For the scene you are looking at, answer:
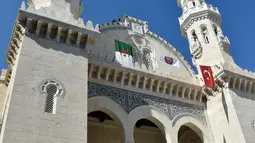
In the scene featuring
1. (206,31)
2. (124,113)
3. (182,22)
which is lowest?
(124,113)

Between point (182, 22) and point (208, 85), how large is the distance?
439 cm

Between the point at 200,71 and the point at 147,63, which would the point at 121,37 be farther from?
the point at 200,71

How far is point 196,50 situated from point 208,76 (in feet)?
7.00

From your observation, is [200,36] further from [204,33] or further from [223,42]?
[223,42]

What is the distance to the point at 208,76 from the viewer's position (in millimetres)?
12039

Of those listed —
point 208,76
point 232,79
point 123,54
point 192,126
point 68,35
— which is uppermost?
point 123,54

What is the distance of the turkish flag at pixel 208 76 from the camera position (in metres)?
11.9

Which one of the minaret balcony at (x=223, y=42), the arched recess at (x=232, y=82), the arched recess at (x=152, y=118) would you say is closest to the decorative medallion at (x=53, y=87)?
the arched recess at (x=152, y=118)

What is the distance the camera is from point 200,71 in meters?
12.8

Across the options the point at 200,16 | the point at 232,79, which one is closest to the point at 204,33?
the point at 200,16

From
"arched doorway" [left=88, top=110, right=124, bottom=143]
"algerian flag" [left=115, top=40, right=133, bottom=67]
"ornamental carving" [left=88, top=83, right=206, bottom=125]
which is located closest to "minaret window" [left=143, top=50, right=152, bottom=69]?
"algerian flag" [left=115, top=40, right=133, bottom=67]

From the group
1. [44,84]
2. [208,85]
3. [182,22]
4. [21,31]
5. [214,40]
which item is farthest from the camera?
[182,22]

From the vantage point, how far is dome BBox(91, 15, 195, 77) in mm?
12023

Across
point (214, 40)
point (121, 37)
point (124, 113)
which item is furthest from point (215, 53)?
point (124, 113)
